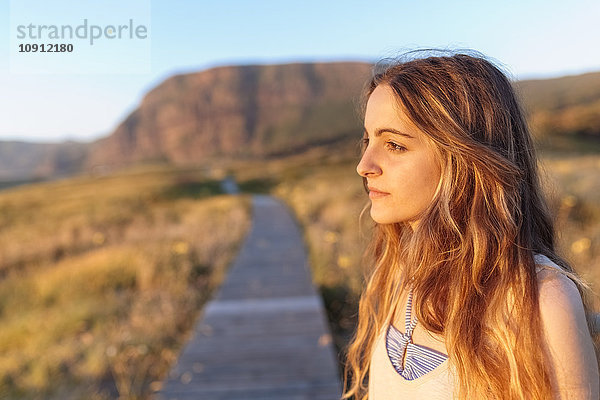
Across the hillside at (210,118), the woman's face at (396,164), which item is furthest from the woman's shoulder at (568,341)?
the hillside at (210,118)

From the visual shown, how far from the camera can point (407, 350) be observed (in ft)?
4.44

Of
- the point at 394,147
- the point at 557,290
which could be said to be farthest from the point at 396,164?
the point at 557,290

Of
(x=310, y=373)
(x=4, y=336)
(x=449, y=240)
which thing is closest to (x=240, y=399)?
(x=310, y=373)

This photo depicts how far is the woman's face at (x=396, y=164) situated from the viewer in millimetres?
1361

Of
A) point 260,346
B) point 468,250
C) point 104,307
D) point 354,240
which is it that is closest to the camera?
point 468,250

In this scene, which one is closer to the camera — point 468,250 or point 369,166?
point 468,250

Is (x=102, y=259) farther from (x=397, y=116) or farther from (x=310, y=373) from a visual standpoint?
(x=397, y=116)

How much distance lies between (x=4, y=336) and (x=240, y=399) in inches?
152

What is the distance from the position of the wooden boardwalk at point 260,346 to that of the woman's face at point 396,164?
237 cm

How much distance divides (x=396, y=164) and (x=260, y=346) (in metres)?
3.37

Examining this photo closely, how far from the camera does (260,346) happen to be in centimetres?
442

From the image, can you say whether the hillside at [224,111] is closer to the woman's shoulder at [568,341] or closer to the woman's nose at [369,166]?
the woman's nose at [369,166]

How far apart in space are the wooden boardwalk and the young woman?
7.65 feet

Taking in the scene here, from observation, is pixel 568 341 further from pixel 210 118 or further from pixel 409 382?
pixel 210 118
